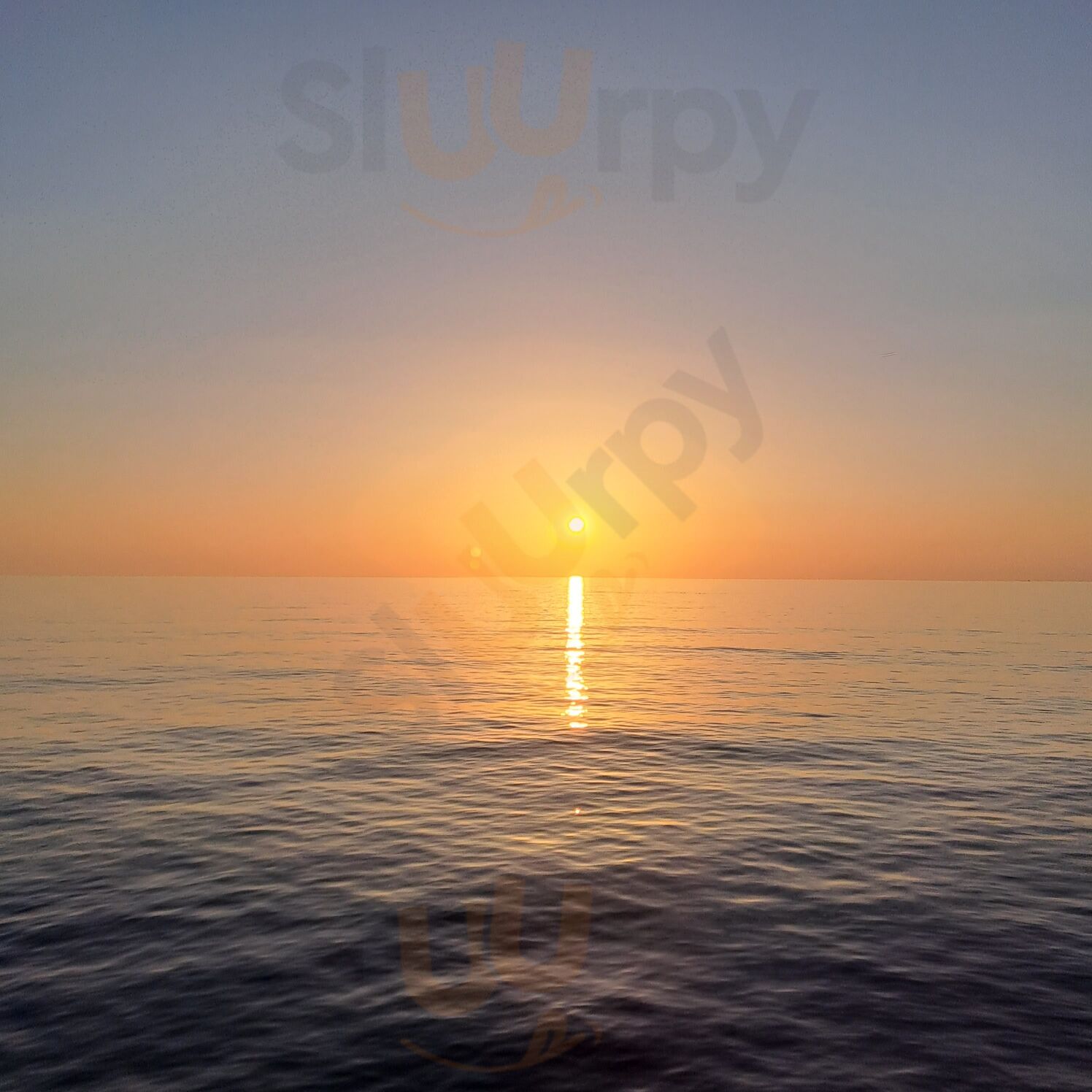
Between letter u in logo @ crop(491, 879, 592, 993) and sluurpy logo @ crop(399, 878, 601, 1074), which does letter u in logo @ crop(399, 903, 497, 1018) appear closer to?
sluurpy logo @ crop(399, 878, 601, 1074)

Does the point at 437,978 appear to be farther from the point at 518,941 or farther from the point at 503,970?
the point at 518,941

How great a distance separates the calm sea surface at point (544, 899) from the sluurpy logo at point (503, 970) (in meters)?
0.08

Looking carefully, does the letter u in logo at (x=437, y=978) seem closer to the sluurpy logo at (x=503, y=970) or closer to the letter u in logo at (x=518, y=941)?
the sluurpy logo at (x=503, y=970)

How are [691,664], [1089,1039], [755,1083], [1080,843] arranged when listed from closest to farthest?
1. [755,1083]
2. [1089,1039]
3. [1080,843]
4. [691,664]

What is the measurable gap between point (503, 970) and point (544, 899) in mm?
4249

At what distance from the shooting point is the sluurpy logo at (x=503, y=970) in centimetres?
1444

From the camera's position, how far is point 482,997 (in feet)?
52.6

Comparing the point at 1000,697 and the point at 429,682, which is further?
the point at 429,682

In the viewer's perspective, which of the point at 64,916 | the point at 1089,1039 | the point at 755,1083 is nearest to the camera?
the point at 755,1083

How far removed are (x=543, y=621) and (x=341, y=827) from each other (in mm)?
153200

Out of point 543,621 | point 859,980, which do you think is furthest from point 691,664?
point 543,621

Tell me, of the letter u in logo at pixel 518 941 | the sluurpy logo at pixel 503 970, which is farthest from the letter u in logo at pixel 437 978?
the letter u in logo at pixel 518 941

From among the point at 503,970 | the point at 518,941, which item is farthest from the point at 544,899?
the point at 503,970

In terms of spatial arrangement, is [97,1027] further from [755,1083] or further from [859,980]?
[859,980]
